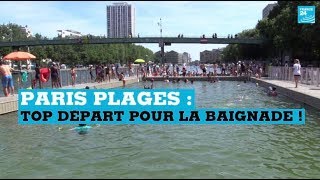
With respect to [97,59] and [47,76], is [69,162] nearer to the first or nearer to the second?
[47,76]

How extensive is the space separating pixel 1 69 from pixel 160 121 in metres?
9.69

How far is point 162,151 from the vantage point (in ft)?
36.0

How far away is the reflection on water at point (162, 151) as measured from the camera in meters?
9.11

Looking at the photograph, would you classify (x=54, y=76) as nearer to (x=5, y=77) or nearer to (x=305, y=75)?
(x=5, y=77)

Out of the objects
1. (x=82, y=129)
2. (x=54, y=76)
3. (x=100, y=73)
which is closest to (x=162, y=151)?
(x=82, y=129)

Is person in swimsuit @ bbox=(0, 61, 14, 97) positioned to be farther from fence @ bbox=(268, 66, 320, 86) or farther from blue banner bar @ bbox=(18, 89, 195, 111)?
fence @ bbox=(268, 66, 320, 86)

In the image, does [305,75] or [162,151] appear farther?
[305,75]

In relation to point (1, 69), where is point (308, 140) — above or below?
below

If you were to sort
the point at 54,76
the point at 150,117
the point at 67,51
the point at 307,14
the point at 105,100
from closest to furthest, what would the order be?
the point at 105,100
the point at 150,117
the point at 54,76
the point at 307,14
the point at 67,51

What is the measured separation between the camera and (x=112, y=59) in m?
148

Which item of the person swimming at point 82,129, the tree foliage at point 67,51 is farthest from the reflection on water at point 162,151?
the tree foliage at point 67,51

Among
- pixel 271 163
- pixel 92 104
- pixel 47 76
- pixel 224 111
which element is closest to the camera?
pixel 271 163

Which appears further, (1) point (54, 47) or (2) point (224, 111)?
(1) point (54, 47)

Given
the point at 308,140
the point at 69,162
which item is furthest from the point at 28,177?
the point at 308,140
